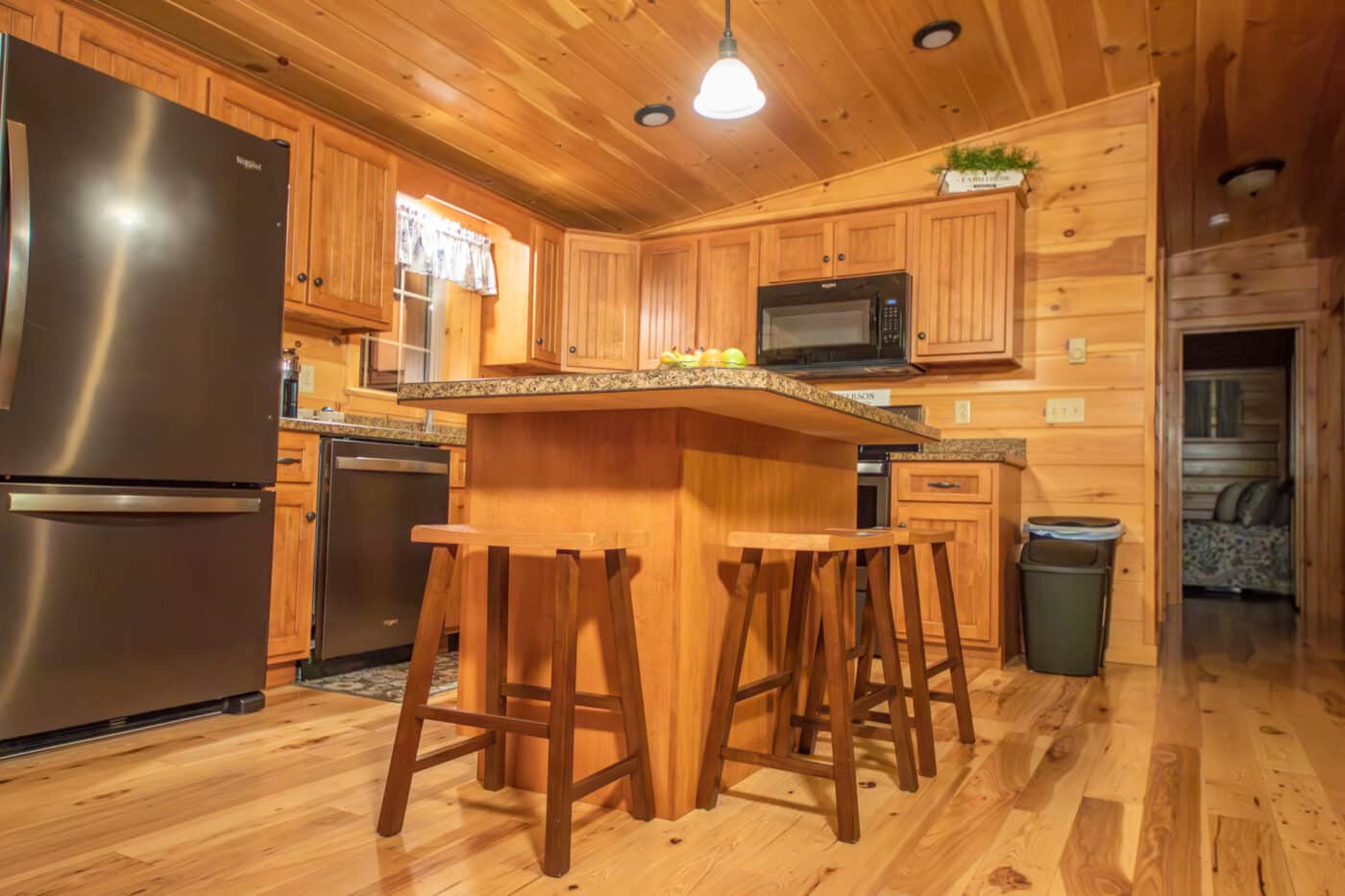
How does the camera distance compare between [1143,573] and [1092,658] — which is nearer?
[1092,658]

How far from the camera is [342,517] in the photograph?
3000 millimetres

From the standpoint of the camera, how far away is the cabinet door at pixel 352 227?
10.7ft

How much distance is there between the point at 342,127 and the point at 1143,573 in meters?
3.60

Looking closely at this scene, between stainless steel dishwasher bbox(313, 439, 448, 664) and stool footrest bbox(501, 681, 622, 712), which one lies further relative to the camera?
stainless steel dishwasher bbox(313, 439, 448, 664)

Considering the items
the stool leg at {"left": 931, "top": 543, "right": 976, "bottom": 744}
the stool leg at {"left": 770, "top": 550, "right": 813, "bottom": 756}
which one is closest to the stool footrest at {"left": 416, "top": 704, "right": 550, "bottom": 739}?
the stool leg at {"left": 770, "top": 550, "right": 813, "bottom": 756}

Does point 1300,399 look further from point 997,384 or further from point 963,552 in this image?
point 963,552

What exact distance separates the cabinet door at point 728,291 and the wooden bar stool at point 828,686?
2479 mm

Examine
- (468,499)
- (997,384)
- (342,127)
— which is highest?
(342,127)

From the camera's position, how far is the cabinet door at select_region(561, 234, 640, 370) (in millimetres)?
4625

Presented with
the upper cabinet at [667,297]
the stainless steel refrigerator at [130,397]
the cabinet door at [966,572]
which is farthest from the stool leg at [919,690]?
the upper cabinet at [667,297]

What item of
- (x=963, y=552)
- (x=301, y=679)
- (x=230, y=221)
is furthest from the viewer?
(x=963, y=552)

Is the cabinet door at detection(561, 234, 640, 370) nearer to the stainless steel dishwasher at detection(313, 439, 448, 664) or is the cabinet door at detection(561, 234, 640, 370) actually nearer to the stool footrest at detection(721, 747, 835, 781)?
the stainless steel dishwasher at detection(313, 439, 448, 664)

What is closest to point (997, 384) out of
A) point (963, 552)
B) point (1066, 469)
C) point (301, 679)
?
point (1066, 469)

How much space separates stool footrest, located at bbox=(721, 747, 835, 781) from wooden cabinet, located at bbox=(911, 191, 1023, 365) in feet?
8.55
